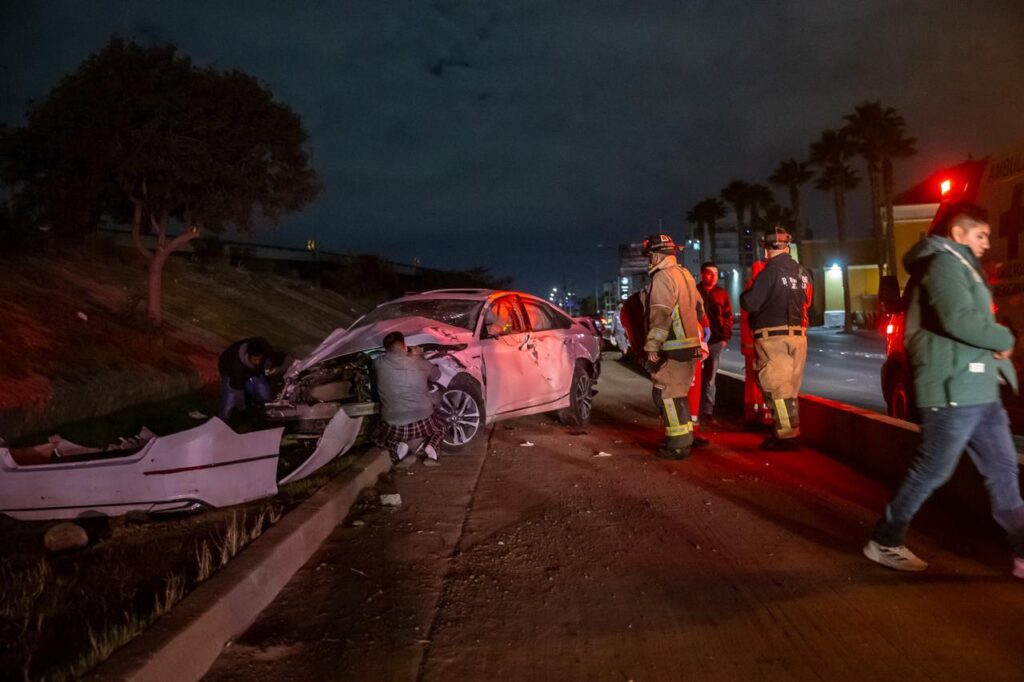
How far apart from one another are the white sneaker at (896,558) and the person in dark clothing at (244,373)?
6.19 m

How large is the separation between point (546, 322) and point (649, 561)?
530 cm

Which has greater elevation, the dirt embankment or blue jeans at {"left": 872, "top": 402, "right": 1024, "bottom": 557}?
the dirt embankment

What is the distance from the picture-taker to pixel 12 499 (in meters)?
5.07

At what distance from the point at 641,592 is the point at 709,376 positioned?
5.93m

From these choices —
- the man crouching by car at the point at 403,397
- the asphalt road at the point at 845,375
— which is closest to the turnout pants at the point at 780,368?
the man crouching by car at the point at 403,397

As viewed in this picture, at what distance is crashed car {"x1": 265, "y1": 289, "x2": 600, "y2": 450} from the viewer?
7.50m

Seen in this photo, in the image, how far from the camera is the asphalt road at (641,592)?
348cm

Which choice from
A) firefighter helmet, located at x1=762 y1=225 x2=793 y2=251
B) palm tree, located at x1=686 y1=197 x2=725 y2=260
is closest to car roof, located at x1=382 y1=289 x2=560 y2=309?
firefighter helmet, located at x1=762 y1=225 x2=793 y2=251

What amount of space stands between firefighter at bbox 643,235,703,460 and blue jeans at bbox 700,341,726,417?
7.73 feet

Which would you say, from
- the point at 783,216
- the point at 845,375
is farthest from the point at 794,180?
the point at 845,375

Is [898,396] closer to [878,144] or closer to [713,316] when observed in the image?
[713,316]

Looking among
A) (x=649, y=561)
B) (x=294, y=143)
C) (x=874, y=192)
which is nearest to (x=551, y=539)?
(x=649, y=561)

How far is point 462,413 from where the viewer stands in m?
8.00

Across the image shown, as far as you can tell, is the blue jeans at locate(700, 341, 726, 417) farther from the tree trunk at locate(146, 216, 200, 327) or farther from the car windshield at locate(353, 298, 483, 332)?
the tree trunk at locate(146, 216, 200, 327)
